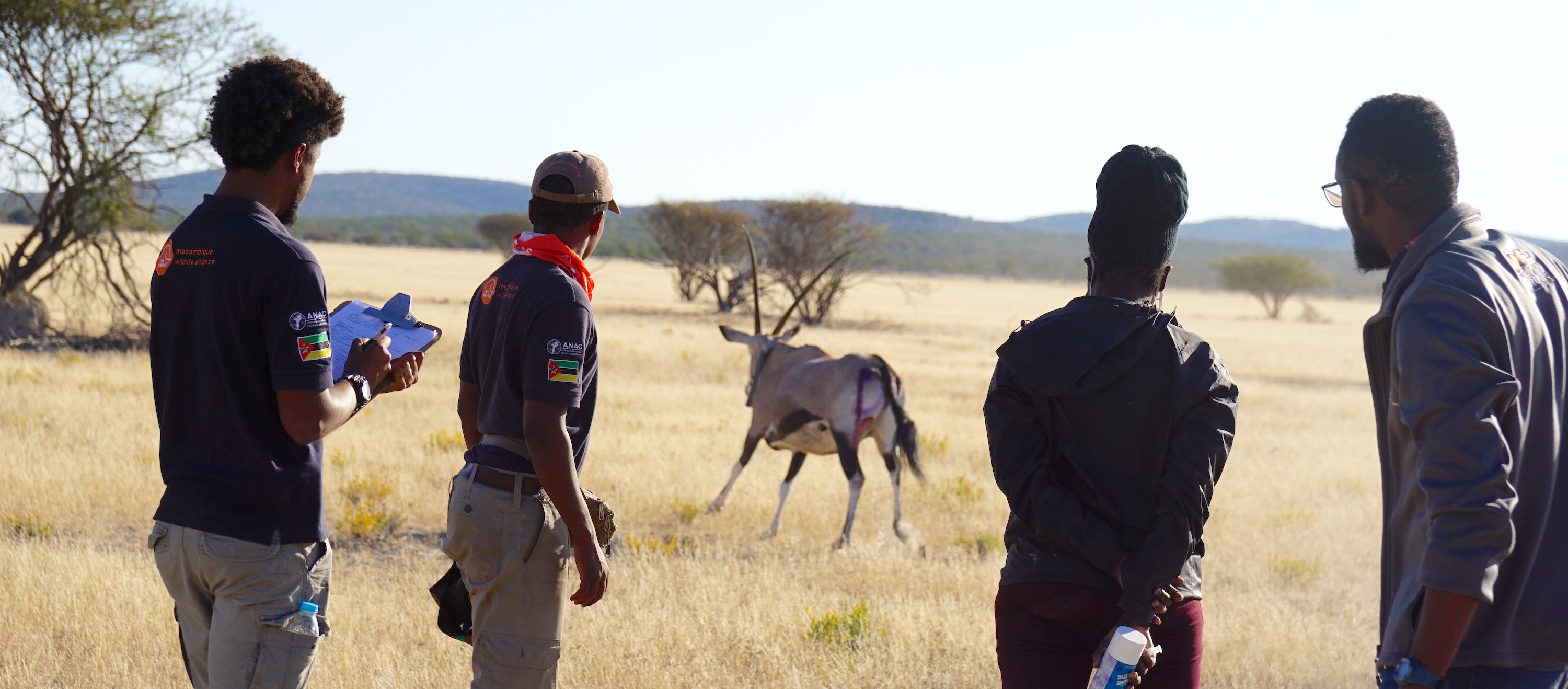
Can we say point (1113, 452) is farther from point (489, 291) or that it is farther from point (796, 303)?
point (796, 303)

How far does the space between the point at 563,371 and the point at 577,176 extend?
2.02 feet

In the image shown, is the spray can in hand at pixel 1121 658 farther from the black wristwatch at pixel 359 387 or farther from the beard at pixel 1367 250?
the black wristwatch at pixel 359 387

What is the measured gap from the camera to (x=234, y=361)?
2.63 metres

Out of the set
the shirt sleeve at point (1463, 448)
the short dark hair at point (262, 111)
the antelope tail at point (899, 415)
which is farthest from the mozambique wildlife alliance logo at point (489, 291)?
the antelope tail at point (899, 415)

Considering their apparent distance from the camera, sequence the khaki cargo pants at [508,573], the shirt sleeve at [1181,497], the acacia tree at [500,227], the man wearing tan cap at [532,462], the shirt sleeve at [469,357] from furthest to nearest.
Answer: the acacia tree at [500,227] < the shirt sleeve at [469,357] < the khaki cargo pants at [508,573] < the man wearing tan cap at [532,462] < the shirt sleeve at [1181,497]

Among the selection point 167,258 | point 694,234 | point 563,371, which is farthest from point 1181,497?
point 694,234

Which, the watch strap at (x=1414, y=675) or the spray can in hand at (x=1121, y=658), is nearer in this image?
the watch strap at (x=1414, y=675)

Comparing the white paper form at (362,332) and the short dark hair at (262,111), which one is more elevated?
the short dark hair at (262,111)

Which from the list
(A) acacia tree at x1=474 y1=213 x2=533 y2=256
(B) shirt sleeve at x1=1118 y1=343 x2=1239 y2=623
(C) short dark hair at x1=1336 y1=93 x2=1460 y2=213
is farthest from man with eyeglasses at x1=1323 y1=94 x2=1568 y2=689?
(A) acacia tree at x1=474 y1=213 x2=533 y2=256

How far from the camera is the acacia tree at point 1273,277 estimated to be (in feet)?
227

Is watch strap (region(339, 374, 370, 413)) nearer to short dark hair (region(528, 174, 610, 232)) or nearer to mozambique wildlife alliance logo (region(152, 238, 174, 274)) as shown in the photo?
mozambique wildlife alliance logo (region(152, 238, 174, 274))

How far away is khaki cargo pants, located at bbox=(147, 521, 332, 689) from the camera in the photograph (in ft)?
8.68

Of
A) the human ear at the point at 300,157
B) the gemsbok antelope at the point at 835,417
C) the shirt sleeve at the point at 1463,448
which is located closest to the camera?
the shirt sleeve at the point at 1463,448

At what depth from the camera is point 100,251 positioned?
16.0 m
